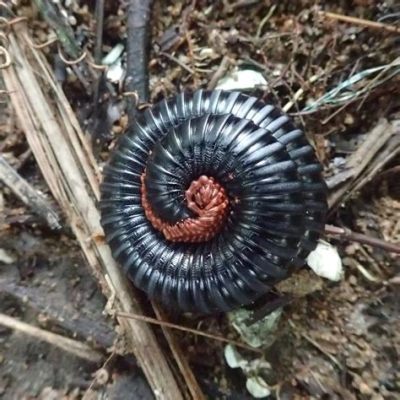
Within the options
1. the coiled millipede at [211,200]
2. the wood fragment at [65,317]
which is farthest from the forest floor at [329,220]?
the coiled millipede at [211,200]

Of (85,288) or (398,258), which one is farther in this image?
(85,288)

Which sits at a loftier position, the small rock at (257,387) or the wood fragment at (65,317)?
the small rock at (257,387)

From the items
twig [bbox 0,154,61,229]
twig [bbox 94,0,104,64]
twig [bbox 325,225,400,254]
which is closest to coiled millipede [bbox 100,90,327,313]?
twig [bbox 325,225,400,254]

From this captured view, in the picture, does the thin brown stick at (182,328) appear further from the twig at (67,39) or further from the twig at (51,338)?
the twig at (67,39)

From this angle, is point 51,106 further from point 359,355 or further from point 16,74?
point 359,355

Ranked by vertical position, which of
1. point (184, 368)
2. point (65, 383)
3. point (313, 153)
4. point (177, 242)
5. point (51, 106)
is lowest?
point (65, 383)

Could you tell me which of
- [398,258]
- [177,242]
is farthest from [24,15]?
[398,258]

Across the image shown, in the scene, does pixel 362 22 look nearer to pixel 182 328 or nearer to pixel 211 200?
pixel 211 200
